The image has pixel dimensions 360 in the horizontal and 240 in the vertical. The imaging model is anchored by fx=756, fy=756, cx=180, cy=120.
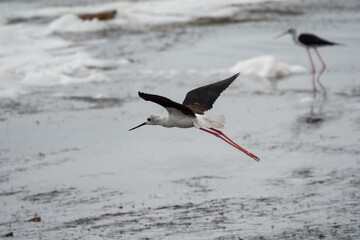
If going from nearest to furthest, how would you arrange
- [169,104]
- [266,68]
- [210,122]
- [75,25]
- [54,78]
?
[169,104], [210,122], [266,68], [54,78], [75,25]

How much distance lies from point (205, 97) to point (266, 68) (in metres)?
8.11

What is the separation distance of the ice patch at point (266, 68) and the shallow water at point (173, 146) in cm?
12

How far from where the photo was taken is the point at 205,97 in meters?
8.93

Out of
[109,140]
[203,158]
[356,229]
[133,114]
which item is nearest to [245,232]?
[356,229]

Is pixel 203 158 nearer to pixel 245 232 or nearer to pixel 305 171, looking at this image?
pixel 305 171

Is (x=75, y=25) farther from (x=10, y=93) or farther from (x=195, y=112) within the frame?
(x=195, y=112)

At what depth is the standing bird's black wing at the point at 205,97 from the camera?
346 inches

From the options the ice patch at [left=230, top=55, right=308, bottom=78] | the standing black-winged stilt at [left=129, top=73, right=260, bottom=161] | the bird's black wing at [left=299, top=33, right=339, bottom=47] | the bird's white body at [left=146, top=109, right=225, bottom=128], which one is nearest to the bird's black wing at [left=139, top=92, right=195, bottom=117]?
the standing black-winged stilt at [left=129, top=73, right=260, bottom=161]

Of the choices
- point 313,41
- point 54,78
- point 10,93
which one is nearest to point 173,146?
point 10,93

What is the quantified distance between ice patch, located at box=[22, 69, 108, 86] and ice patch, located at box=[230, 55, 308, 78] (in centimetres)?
308

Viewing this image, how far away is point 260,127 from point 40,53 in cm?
1012

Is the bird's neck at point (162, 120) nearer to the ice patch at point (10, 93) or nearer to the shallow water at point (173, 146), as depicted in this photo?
the shallow water at point (173, 146)

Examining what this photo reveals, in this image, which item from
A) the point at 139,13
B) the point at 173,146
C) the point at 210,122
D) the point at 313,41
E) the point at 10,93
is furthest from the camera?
the point at 139,13

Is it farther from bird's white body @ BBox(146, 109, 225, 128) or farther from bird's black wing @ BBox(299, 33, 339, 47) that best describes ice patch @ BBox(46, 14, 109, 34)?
bird's white body @ BBox(146, 109, 225, 128)
